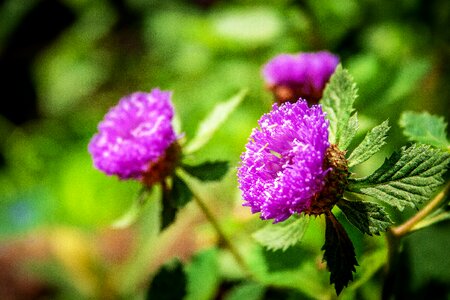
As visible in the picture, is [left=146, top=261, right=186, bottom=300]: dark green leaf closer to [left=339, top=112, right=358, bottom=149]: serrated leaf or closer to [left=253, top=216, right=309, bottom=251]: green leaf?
[left=253, top=216, right=309, bottom=251]: green leaf

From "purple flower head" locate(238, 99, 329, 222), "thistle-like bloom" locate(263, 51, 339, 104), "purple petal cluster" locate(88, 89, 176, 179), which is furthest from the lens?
"thistle-like bloom" locate(263, 51, 339, 104)

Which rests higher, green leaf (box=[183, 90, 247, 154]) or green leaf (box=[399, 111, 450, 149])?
green leaf (box=[183, 90, 247, 154])

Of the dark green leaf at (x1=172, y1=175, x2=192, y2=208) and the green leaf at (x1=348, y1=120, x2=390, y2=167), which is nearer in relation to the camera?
the green leaf at (x1=348, y1=120, x2=390, y2=167)

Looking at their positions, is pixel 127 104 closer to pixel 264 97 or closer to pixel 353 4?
pixel 264 97

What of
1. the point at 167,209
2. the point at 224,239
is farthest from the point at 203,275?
the point at 167,209

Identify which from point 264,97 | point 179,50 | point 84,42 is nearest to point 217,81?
point 264,97

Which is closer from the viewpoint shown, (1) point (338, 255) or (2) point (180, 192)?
(1) point (338, 255)

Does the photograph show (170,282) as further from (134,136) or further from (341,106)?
(341,106)

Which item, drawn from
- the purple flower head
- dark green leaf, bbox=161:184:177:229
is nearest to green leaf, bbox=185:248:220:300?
dark green leaf, bbox=161:184:177:229
